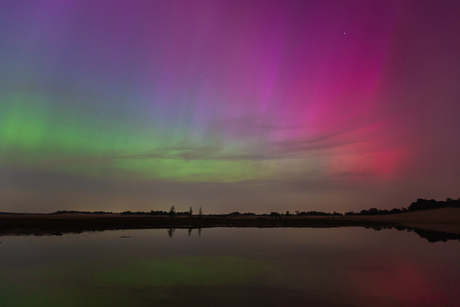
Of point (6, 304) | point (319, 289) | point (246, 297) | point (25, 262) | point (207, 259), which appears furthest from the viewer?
point (207, 259)

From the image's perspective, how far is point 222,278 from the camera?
619 inches

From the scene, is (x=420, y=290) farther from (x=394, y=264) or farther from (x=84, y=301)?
(x=84, y=301)

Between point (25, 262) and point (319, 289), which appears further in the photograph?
point (25, 262)

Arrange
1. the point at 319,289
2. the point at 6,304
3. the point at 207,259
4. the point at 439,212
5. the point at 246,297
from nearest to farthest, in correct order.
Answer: the point at 6,304, the point at 246,297, the point at 319,289, the point at 207,259, the point at 439,212

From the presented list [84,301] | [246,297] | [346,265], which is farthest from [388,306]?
[84,301]

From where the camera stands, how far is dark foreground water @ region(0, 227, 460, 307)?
12.1 meters

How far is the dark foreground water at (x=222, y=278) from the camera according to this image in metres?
12.1

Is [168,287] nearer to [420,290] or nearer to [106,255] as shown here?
[106,255]

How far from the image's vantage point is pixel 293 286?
46.3 feet

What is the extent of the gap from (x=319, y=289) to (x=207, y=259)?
33.8ft

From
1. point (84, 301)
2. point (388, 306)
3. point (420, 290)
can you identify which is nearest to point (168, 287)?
point (84, 301)

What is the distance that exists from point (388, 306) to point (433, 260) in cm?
1488

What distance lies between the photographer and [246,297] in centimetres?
1241

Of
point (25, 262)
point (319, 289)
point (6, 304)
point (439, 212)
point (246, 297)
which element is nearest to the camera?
point (6, 304)
